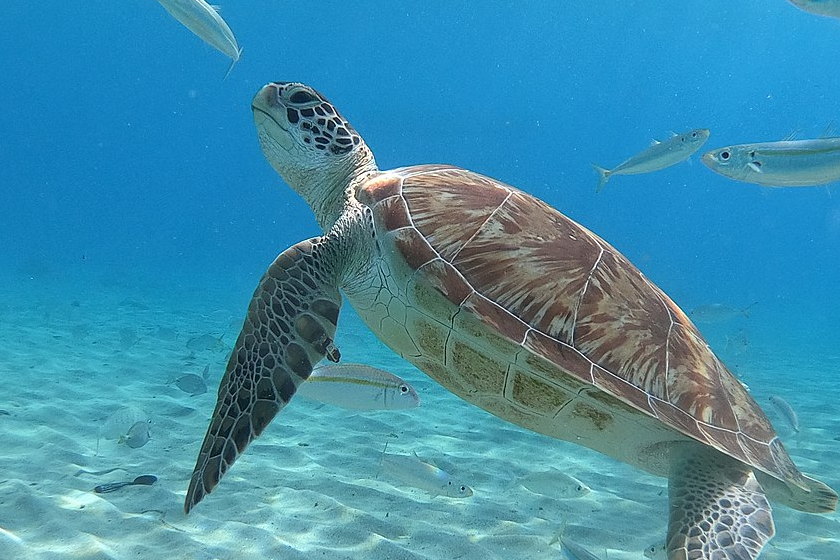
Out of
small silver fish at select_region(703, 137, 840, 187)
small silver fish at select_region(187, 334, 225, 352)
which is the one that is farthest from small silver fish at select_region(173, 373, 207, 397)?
small silver fish at select_region(703, 137, 840, 187)

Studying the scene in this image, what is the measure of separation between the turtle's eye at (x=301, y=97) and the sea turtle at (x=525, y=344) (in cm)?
88

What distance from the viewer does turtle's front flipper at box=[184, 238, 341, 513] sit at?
2223mm

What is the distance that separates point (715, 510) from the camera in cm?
229

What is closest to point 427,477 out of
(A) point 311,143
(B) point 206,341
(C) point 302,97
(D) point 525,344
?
(D) point 525,344

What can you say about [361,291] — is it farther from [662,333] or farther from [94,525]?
[94,525]

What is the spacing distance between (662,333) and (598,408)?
52 cm

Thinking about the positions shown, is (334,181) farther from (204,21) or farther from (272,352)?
(204,21)

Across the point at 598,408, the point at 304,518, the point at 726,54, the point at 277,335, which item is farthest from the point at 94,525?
the point at 726,54

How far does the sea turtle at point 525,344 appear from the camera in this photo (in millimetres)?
2307

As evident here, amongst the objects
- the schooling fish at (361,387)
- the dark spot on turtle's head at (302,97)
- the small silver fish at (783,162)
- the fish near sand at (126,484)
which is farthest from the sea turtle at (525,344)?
the fish near sand at (126,484)

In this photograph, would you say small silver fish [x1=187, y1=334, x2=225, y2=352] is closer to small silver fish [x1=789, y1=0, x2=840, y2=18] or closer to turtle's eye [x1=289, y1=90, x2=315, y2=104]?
turtle's eye [x1=289, y1=90, x2=315, y2=104]

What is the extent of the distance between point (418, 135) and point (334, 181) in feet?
160

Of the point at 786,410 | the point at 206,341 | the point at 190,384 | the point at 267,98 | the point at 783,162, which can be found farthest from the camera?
the point at 206,341

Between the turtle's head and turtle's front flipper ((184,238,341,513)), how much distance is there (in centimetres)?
87
